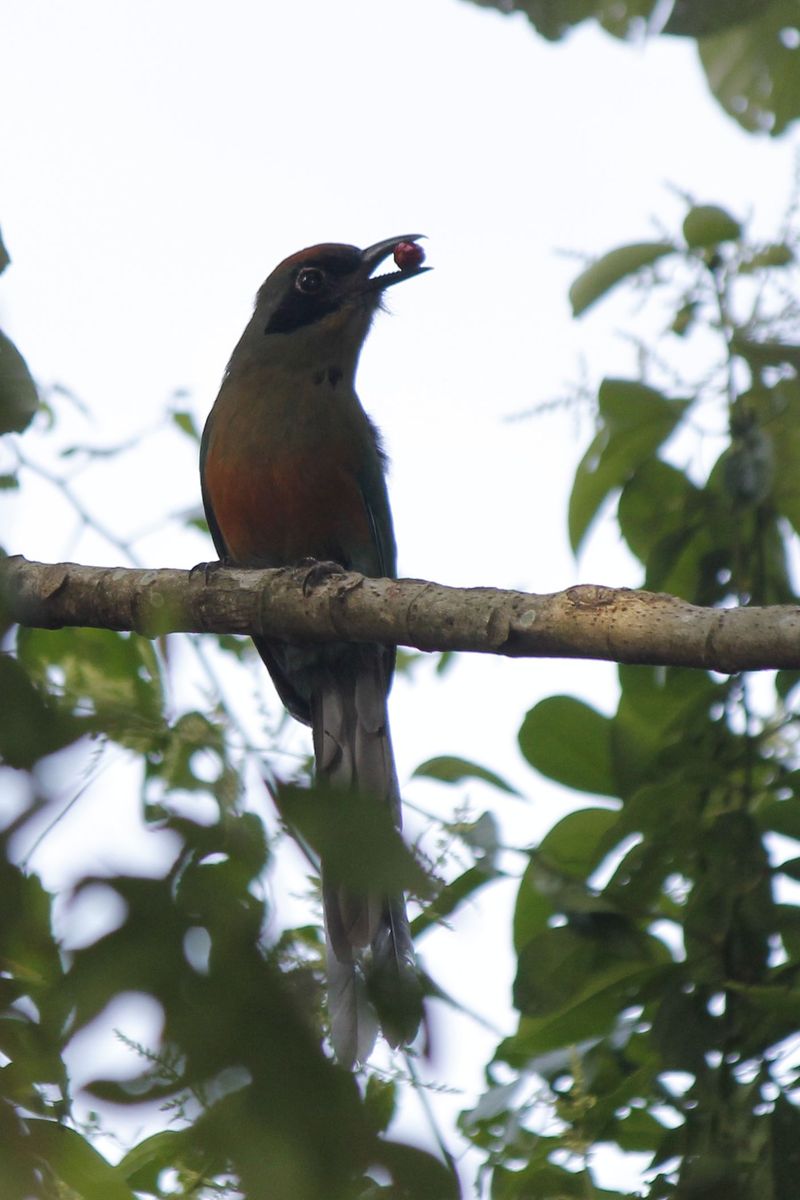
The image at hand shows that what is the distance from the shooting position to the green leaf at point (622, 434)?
10.9ft

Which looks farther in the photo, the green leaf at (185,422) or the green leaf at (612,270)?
the green leaf at (185,422)

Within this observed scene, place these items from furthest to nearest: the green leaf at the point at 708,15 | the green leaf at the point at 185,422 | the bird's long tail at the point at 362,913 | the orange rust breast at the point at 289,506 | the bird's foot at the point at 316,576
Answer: the orange rust breast at the point at 289,506 < the green leaf at the point at 185,422 < the bird's foot at the point at 316,576 < the green leaf at the point at 708,15 < the bird's long tail at the point at 362,913

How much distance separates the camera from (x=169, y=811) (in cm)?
117

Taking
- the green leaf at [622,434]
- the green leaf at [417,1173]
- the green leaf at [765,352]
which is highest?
the green leaf at [765,352]

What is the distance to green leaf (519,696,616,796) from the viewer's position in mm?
3061

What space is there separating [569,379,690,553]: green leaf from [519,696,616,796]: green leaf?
570mm

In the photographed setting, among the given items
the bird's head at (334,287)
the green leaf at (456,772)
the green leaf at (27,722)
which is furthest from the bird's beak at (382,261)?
the green leaf at (27,722)

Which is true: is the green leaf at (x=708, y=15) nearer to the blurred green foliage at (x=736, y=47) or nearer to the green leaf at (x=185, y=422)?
the blurred green foliage at (x=736, y=47)

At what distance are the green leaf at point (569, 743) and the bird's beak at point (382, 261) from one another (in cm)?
281

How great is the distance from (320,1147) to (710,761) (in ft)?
6.28

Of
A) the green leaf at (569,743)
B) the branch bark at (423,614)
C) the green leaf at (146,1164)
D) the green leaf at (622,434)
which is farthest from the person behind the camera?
the green leaf at (622,434)

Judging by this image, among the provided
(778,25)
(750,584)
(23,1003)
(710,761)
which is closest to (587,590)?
(710,761)

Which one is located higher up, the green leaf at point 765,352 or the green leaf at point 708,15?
the green leaf at point 708,15

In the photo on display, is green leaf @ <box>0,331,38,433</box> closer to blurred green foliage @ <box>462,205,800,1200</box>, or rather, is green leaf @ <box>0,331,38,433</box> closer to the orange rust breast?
blurred green foliage @ <box>462,205,800,1200</box>
